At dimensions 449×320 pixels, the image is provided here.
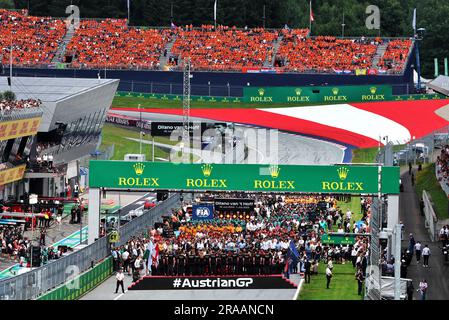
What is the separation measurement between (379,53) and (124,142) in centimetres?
3206

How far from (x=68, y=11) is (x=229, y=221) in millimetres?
79539

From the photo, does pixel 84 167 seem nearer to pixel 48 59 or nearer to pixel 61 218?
pixel 61 218

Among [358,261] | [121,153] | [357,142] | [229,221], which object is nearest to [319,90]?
[357,142]

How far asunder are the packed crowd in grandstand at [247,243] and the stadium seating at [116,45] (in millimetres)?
52481

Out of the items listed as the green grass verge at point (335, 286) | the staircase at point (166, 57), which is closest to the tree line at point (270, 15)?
the staircase at point (166, 57)

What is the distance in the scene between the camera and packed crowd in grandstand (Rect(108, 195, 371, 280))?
30516 millimetres

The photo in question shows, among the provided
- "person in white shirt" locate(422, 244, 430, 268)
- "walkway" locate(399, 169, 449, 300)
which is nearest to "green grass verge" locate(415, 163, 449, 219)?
"walkway" locate(399, 169, 449, 300)

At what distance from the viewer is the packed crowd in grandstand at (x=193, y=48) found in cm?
9206

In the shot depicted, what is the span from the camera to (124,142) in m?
71.6

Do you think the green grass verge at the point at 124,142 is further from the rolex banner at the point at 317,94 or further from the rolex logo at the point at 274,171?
the rolex logo at the point at 274,171

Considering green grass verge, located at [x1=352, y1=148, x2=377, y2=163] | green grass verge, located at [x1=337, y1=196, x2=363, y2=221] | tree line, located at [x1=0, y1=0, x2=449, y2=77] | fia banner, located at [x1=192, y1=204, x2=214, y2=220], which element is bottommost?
green grass verge, located at [x1=337, y1=196, x2=363, y2=221]

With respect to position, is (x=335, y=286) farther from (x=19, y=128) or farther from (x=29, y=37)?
(x=29, y=37)

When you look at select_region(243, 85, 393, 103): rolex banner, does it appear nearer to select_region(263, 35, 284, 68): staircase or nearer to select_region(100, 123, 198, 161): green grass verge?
select_region(263, 35, 284, 68): staircase

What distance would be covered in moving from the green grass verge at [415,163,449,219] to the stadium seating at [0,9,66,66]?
154 ft
